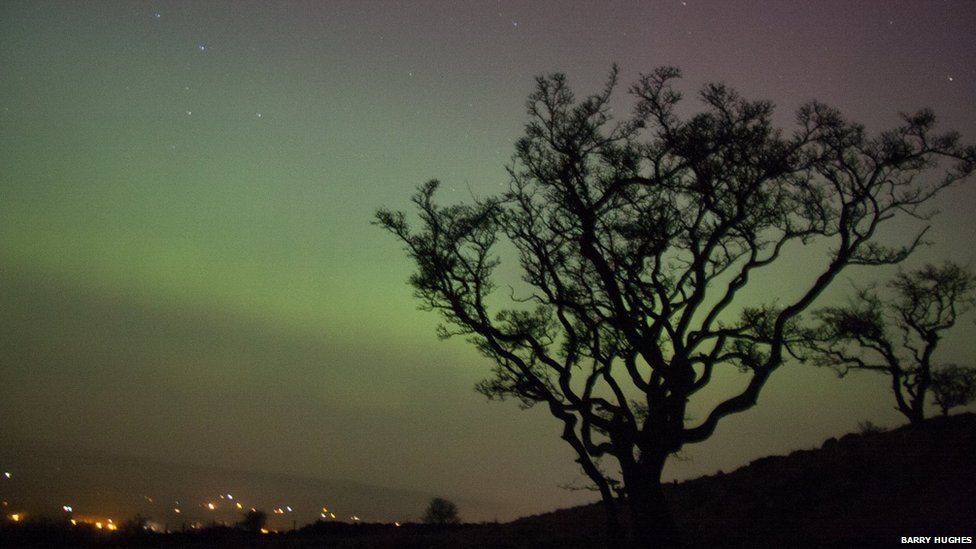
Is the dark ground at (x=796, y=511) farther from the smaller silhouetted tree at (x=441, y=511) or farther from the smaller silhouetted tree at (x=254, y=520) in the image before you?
the smaller silhouetted tree at (x=441, y=511)

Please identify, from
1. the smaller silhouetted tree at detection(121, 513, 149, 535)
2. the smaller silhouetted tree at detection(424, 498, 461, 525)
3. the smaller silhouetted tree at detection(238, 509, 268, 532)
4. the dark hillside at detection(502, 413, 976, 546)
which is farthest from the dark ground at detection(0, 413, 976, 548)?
the smaller silhouetted tree at detection(424, 498, 461, 525)

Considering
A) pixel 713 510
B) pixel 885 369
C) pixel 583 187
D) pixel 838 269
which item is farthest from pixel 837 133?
pixel 885 369

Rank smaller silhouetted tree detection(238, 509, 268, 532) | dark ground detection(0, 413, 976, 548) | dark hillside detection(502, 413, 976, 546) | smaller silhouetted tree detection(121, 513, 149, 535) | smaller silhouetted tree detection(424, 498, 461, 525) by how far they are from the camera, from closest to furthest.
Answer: dark hillside detection(502, 413, 976, 546) → dark ground detection(0, 413, 976, 548) → smaller silhouetted tree detection(121, 513, 149, 535) → smaller silhouetted tree detection(238, 509, 268, 532) → smaller silhouetted tree detection(424, 498, 461, 525)

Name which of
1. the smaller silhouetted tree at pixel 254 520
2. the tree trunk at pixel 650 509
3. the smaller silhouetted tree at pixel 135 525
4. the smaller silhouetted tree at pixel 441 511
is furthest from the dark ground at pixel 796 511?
the smaller silhouetted tree at pixel 441 511

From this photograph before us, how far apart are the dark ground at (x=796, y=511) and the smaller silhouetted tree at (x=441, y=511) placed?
15682 millimetres

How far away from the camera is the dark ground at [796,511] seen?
1407 centimetres

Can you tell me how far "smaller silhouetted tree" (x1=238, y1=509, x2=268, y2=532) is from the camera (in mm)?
32906

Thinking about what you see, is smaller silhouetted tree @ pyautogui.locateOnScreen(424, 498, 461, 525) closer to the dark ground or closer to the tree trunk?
the dark ground

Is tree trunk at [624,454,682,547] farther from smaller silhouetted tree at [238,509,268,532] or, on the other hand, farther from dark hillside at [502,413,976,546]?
smaller silhouetted tree at [238,509,268,532]

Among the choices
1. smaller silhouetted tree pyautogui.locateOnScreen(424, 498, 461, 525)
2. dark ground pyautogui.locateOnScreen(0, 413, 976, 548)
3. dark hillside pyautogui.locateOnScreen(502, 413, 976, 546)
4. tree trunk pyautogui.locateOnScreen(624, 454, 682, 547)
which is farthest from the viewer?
smaller silhouetted tree pyautogui.locateOnScreen(424, 498, 461, 525)

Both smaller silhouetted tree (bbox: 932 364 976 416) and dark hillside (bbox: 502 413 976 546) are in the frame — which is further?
smaller silhouetted tree (bbox: 932 364 976 416)

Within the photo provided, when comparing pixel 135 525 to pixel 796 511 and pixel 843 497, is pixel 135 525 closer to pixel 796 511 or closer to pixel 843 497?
pixel 796 511

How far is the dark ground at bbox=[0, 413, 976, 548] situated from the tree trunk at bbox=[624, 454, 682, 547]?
4.91 feet

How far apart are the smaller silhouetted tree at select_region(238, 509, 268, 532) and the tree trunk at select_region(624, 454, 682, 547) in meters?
23.1
